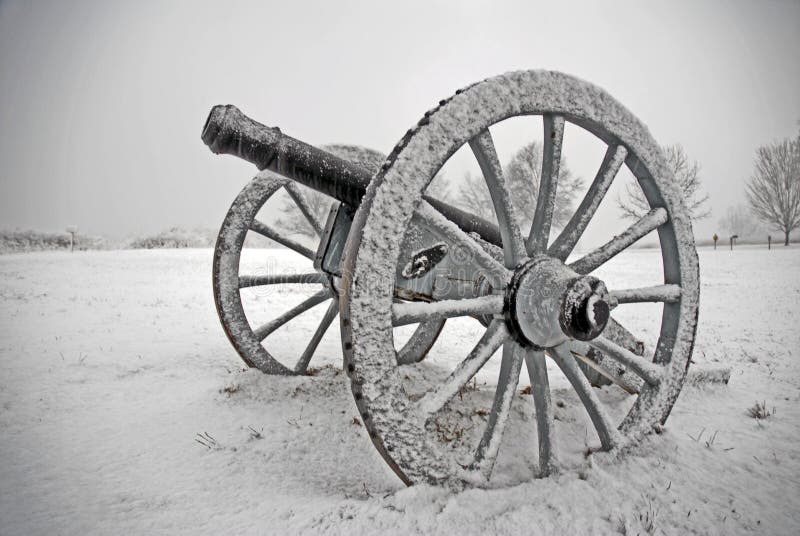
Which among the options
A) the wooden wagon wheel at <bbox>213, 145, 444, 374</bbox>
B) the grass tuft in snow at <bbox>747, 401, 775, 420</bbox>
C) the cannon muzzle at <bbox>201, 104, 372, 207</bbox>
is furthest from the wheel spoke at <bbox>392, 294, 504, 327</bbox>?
the grass tuft in snow at <bbox>747, 401, 775, 420</bbox>

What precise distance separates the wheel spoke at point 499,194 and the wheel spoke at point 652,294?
0.47 meters

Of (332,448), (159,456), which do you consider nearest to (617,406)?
(332,448)

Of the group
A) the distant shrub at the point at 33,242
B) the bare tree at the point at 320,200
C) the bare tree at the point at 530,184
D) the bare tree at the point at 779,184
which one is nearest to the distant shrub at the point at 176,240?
the distant shrub at the point at 33,242

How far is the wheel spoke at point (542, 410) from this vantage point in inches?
56.1

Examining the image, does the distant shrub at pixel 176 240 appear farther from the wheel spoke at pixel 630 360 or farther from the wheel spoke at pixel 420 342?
the wheel spoke at pixel 630 360

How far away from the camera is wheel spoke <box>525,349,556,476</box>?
4.67 feet

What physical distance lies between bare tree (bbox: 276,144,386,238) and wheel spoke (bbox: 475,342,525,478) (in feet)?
5.38

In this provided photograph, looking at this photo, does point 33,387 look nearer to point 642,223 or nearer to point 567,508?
point 567,508

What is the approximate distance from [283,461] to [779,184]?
1053 inches

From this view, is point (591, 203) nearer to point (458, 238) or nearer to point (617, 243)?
point (617, 243)

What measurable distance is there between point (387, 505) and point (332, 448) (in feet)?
2.16

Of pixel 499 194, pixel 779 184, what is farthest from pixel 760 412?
pixel 779 184

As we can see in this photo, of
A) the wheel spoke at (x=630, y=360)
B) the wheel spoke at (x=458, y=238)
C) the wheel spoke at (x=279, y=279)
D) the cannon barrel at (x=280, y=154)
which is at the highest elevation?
the cannon barrel at (x=280, y=154)

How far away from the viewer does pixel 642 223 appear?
1690 mm
